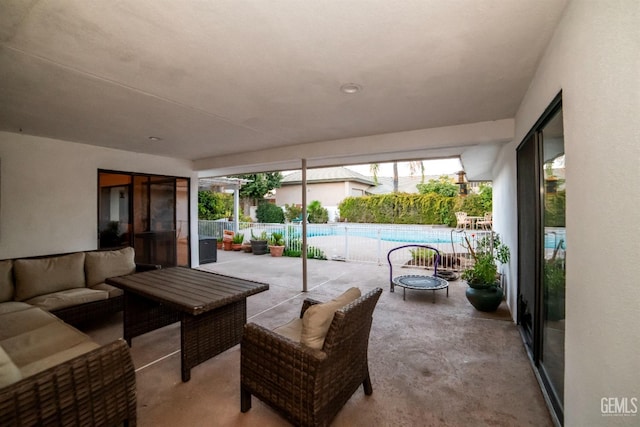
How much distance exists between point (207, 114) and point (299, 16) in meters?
2.25

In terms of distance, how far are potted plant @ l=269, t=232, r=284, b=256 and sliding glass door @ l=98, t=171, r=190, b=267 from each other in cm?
291

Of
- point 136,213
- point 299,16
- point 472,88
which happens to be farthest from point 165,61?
point 136,213

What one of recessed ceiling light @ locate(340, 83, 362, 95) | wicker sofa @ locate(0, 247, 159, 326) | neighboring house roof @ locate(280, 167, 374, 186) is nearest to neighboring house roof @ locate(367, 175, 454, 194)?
neighboring house roof @ locate(280, 167, 374, 186)

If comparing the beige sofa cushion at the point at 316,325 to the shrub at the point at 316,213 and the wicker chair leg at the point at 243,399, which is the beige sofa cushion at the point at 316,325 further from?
the shrub at the point at 316,213

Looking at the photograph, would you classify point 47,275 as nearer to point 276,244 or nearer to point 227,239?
point 276,244

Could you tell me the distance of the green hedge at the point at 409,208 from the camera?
13070 millimetres

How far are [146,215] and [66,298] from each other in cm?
297

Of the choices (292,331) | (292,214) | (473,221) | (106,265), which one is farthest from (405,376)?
(292,214)

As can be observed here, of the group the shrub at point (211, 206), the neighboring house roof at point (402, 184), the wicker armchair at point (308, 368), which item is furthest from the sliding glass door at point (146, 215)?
the neighboring house roof at point (402, 184)

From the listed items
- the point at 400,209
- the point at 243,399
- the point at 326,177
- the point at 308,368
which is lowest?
the point at 243,399

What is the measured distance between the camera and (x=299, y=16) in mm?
1686

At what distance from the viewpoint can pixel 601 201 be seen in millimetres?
1255

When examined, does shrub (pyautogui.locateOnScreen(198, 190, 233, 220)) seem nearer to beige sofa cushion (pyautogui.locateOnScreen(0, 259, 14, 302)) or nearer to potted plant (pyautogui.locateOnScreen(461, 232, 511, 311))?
beige sofa cushion (pyautogui.locateOnScreen(0, 259, 14, 302))

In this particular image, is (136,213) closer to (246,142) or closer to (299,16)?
(246,142)
